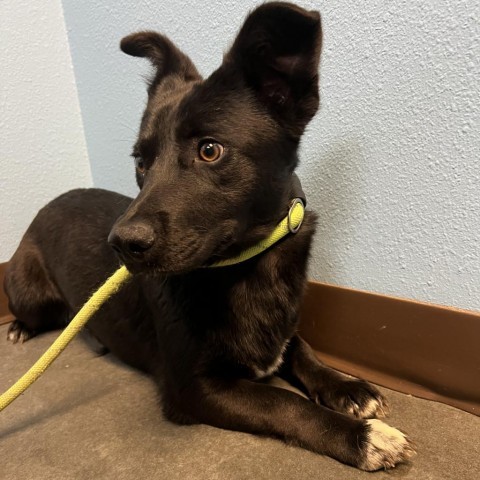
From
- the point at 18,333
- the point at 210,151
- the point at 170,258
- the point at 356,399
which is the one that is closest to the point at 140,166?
the point at 210,151

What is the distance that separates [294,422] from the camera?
97cm

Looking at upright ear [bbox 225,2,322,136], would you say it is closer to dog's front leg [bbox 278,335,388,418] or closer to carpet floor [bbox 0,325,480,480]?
dog's front leg [bbox 278,335,388,418]

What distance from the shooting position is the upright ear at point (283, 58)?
85 cm

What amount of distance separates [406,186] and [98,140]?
1.46 metres

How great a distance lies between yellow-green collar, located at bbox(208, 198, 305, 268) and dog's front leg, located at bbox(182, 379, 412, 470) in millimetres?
300

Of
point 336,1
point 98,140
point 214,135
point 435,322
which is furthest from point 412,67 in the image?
point 98,140

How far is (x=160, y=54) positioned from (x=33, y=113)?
1.03m

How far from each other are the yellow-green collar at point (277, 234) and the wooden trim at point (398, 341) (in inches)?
14.3

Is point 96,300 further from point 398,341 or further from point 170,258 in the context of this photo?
point 398,341

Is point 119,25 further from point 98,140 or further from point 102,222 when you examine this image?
point 102,222

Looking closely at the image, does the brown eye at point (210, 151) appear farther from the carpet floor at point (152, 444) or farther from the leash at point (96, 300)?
the carpet floor at point (152, 444)

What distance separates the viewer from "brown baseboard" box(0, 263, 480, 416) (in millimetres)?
1092

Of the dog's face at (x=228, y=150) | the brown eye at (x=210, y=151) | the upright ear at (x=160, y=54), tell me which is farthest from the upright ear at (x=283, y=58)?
the upright ear at (x=160, y=54)

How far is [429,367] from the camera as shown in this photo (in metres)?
1.16
